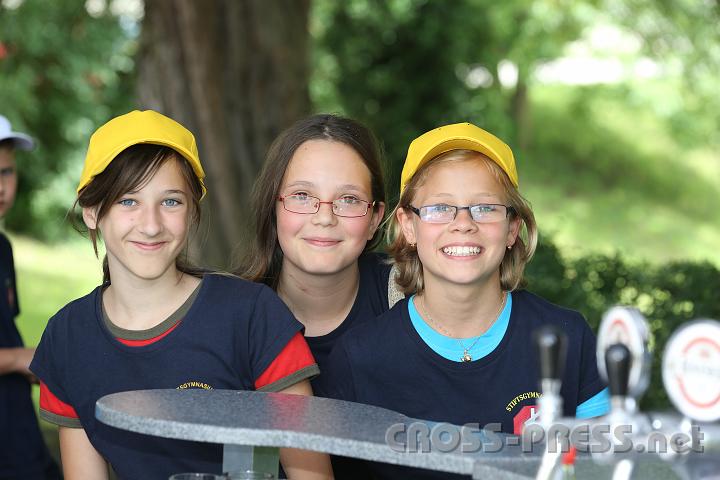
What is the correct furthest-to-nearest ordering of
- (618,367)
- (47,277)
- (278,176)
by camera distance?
1. (47,277)
2. (278,176)
3. (618,367)

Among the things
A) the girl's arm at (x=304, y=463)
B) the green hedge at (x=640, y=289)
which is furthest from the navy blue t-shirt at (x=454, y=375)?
the green hedge at (x=640, y=289)

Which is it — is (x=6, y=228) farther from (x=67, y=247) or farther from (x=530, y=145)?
(x=530, y=145)

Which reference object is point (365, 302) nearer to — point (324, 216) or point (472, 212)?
point (324, 216)

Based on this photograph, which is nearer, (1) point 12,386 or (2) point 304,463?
(2) point 304,463

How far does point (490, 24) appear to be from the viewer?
45.7ft

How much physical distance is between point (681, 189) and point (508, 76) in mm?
4633

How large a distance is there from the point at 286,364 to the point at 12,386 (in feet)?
5.54

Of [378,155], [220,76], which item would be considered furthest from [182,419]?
[220,76]

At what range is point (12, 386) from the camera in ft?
13.7

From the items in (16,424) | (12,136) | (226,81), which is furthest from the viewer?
(226,81)

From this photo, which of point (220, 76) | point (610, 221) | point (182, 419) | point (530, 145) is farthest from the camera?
point (530, 145)

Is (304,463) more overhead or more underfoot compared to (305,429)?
more underfoot

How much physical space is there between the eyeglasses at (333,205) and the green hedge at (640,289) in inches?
95.2

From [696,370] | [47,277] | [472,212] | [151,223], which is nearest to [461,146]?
[472,212]
